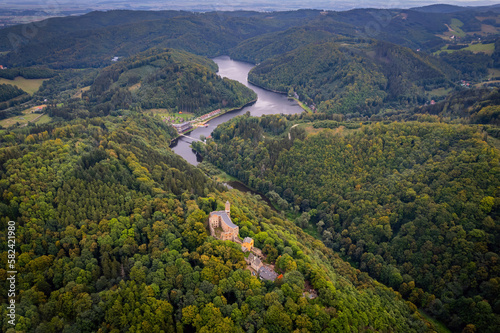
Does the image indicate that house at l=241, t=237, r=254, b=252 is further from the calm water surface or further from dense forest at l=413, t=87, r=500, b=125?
dense forest at l=413, t=87, r=500, b=125

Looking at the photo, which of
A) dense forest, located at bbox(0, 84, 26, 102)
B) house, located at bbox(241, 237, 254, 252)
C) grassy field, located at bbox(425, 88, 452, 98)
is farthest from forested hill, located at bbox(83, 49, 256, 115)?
house, located at bbox(241, 237, 254, 252)

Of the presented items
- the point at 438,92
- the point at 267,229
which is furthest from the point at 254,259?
the point at 438,92

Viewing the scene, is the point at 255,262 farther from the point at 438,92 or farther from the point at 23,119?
the point at 438,92

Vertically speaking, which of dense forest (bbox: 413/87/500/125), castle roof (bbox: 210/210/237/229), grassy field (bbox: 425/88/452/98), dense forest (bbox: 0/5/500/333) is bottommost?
dense forest (bbox: 0/5/500/333)

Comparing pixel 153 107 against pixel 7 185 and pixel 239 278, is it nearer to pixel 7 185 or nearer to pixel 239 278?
pixel 7 185

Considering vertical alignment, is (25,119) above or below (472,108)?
below

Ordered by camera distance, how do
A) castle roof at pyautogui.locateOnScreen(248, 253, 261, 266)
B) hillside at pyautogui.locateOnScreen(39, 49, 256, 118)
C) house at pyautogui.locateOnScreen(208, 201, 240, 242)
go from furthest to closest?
hillside at pyautogui.locateOnScreen(39, 49, 256, 118)
house at pyautogui.locateOnScreen(208, 201, 240, 242)
castle roof at pyautogui.locateOnScreen(248, 253, 261, 266)

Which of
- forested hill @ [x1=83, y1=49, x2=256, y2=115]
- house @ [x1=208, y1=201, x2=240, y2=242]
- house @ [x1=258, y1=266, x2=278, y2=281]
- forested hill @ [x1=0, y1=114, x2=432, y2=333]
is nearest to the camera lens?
forested hill @ [x1=0, y1=114, x2=432, y2=333]
